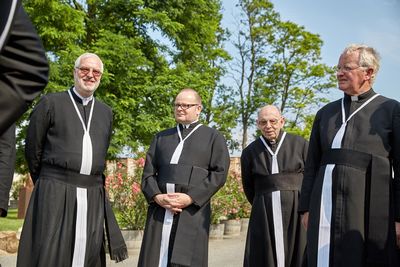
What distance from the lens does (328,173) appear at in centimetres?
473

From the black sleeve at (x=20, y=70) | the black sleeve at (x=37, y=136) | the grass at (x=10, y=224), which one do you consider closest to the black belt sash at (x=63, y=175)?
the black sleeve at (x=37, y=136)

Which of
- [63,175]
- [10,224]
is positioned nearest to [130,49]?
[10,224]

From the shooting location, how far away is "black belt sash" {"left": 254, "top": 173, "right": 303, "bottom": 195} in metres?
6.55

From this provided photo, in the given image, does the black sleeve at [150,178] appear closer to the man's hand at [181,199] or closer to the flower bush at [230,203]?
the man's hand at [181,199]

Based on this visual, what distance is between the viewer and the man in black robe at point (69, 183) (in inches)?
194

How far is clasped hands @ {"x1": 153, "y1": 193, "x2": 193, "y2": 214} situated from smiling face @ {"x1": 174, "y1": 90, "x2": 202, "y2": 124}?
885 mm

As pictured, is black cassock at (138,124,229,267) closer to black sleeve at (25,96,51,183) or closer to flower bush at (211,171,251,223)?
black sleeve at (25,96,51,183)

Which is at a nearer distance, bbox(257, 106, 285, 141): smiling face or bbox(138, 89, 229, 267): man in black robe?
bbox(138, 89, 229, 267): man in black robe

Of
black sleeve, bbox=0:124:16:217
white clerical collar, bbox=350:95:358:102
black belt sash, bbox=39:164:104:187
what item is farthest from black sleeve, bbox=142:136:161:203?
white clerical collar, bbox=350:95:358:102

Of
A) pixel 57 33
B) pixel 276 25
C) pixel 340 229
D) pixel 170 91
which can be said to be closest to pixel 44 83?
pixel 340 229

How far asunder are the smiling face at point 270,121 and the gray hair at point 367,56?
1.94 meters

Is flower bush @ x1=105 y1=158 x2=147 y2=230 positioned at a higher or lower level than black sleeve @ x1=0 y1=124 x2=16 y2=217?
lower

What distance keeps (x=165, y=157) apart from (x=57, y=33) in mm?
16478

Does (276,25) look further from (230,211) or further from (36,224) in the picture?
(36,224)
